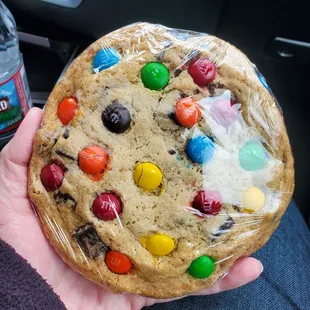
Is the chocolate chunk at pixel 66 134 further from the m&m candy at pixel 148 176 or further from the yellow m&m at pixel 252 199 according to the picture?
the yellow m&m at pixel 252 199

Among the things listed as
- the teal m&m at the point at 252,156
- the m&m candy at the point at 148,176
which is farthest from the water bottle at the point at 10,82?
the teal m&m at the point at 252,156

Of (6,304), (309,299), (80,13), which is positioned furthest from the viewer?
(80,13)

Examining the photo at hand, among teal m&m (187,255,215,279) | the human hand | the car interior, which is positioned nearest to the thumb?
the human hand

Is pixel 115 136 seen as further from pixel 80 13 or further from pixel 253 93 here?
pixel 80 13

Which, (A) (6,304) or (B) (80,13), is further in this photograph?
(B) (80,13)

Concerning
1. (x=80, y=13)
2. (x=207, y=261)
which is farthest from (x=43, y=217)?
(x=80, y=13)
